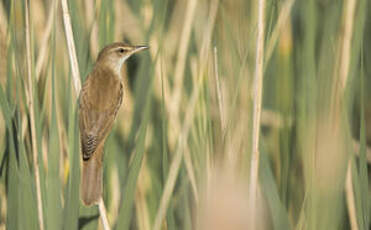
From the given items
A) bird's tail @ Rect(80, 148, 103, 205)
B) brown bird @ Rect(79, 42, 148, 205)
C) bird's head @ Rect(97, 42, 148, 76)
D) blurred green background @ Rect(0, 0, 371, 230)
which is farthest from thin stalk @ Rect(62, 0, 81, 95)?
bird's head @ Rect(97, 42, 148, 76)

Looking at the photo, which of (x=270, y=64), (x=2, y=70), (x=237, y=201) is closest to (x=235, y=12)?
(x=270, y=64)

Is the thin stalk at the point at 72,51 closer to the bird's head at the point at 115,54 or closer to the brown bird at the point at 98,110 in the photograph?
the brown bird at the point at 98,110

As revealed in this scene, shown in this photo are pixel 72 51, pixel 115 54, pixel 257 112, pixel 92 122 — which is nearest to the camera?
pixel 257 112

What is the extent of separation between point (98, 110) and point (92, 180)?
10.3 inches

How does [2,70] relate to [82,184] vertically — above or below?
above

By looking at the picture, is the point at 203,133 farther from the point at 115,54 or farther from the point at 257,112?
the point at 115,54

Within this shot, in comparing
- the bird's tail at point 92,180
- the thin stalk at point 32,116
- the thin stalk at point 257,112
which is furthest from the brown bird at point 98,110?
the thin stalk at point 257,112

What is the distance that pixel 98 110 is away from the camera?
1897 mm

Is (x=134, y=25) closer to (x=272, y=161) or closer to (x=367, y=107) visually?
(x=272, y=161)

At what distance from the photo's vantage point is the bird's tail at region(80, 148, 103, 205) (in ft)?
5.36

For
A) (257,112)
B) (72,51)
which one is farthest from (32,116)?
(257,112)

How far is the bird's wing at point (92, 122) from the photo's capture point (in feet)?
5.89

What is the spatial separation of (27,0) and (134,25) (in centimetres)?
108

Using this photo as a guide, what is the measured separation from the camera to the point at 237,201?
105cm
